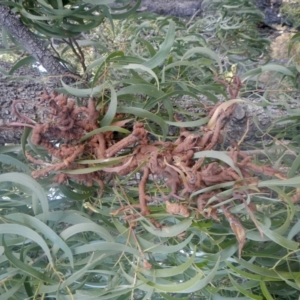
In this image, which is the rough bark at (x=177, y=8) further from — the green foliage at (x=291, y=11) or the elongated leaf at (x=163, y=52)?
the elongated leaf at (x=163, y=52)

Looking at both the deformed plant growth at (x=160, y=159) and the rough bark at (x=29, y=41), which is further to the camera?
the rough bark at (x=29, y=41)

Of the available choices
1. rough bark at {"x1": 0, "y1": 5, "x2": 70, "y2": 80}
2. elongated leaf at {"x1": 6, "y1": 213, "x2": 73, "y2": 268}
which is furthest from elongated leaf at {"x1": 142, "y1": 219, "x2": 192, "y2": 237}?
rough bark at {"x1": 0, "y1": 5, "x2": 70, "y2": 80}

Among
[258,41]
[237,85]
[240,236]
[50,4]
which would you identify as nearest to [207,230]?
[240,236]

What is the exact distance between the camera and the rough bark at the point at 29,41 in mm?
589

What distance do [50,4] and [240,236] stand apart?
0.40 m

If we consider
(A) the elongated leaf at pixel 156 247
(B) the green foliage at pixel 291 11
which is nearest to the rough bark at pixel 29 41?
(A) the elongated leaf at pixel 156 247

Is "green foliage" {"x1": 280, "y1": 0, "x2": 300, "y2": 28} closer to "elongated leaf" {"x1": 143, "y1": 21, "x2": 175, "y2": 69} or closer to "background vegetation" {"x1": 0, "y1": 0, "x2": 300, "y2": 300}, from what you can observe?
"background vegetation" {"x1": 0, "y1": 0, "x2": 300, "y2": 300}

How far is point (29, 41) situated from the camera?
603 millimetres

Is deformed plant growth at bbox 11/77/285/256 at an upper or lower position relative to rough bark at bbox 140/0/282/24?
upper

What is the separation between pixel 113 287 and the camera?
20.1 inches

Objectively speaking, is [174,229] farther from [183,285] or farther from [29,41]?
[29,41]

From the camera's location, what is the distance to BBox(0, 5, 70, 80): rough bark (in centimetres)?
59

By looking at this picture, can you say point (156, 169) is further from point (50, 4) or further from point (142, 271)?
point (50, 4)

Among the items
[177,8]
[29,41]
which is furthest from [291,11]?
[29,41]
